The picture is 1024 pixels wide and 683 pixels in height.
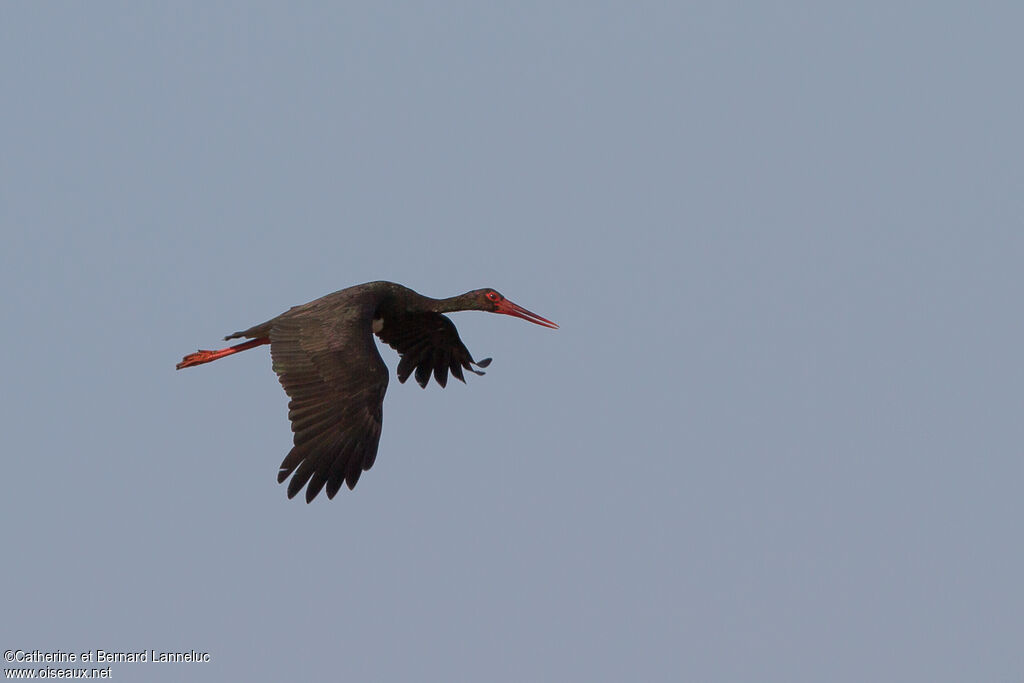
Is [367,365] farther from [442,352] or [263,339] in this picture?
[442,352]

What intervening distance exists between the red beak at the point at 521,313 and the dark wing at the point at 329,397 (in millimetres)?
3663

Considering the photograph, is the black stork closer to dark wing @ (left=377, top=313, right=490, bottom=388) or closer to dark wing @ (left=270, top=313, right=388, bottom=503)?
dark wing @ (left=270, top=313, right=388, bottom=503)

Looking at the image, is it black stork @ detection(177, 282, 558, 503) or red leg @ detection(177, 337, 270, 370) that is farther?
red leg @ detection(177, 337, 270, 370)

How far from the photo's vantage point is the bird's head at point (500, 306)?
1942 centimetres

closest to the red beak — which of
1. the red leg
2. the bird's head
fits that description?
the bird's head

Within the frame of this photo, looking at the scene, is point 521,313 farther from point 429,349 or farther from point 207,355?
point 207,355

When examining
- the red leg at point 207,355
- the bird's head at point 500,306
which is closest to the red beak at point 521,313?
the bird's head at point 500,306

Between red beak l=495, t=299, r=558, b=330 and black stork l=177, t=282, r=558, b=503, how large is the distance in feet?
4.52

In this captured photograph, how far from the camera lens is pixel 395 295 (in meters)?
18.2

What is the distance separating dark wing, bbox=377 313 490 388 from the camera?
63.0 feet

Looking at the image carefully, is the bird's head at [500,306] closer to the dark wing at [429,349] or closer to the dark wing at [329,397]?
the dark wing at [429,349]

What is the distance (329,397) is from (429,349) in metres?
4.41

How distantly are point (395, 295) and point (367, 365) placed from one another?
110 inches

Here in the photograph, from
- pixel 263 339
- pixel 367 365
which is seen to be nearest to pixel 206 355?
pixel 263 339
